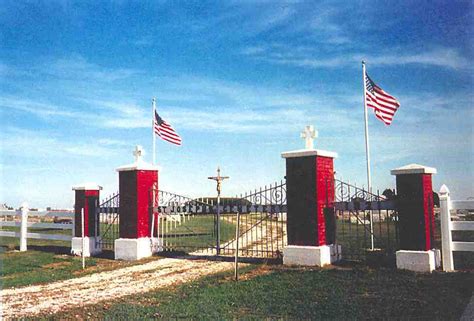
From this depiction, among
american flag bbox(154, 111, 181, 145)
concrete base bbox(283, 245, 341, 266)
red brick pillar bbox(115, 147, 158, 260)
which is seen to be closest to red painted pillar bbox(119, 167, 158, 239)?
red brick pillar bbox(115, 147, 158, 260)

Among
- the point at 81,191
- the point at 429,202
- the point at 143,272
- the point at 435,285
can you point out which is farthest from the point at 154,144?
the point at 435,285

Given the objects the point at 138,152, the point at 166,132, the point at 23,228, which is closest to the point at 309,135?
the point at 138,152

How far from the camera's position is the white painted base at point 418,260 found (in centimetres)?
890

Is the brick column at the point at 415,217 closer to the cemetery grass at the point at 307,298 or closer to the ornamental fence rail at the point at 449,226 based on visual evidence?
the ornamental fence rail at the point at 449,226

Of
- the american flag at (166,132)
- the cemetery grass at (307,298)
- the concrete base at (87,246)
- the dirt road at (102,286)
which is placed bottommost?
the dirt road at (102,286)

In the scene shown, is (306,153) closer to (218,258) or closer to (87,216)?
(218,258)

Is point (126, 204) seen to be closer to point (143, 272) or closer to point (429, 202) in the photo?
point (143, 272)

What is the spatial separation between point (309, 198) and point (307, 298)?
12.0 ft

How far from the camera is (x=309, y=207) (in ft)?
33.7

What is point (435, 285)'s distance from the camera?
761 centimetres

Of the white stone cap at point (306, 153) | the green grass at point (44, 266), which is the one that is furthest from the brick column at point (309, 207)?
the green grass at point (44, 266)

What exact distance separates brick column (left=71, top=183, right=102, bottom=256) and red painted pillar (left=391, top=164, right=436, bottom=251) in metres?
9.46

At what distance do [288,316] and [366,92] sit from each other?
386 inches

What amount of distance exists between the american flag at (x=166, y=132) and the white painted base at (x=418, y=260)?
32.0ft
